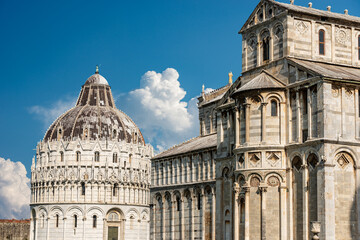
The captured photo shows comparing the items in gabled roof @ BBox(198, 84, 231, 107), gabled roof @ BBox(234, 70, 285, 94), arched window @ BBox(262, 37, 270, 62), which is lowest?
gabled roof @ BBox(234, 70, 285, 94)

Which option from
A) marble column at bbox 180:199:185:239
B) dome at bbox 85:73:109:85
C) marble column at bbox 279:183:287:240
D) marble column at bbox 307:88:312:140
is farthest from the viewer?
dome at bbox 85:73:109:85

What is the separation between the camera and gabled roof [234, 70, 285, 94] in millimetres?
46156

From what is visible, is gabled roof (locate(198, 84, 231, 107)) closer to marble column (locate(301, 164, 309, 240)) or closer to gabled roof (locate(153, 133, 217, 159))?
gabled roof (locate(153, 133, 217, 159))

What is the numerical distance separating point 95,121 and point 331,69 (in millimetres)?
91909

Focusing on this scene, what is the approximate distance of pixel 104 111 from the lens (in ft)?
449

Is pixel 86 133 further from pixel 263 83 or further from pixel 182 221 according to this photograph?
pixel 263 83

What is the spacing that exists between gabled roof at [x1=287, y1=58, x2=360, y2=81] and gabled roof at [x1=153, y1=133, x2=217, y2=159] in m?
28.2

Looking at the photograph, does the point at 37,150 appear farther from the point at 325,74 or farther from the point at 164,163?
the point at 325,74

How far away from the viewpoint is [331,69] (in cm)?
4647

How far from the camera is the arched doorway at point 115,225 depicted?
419ft

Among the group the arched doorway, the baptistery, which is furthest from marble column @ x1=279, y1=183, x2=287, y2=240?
the arched doorway

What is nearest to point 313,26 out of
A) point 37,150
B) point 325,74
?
point 325,74

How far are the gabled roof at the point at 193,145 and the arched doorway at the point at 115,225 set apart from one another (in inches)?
1660

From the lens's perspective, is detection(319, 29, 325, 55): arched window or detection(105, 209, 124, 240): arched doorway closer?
detection(319, 29, 325, 55): arched window
